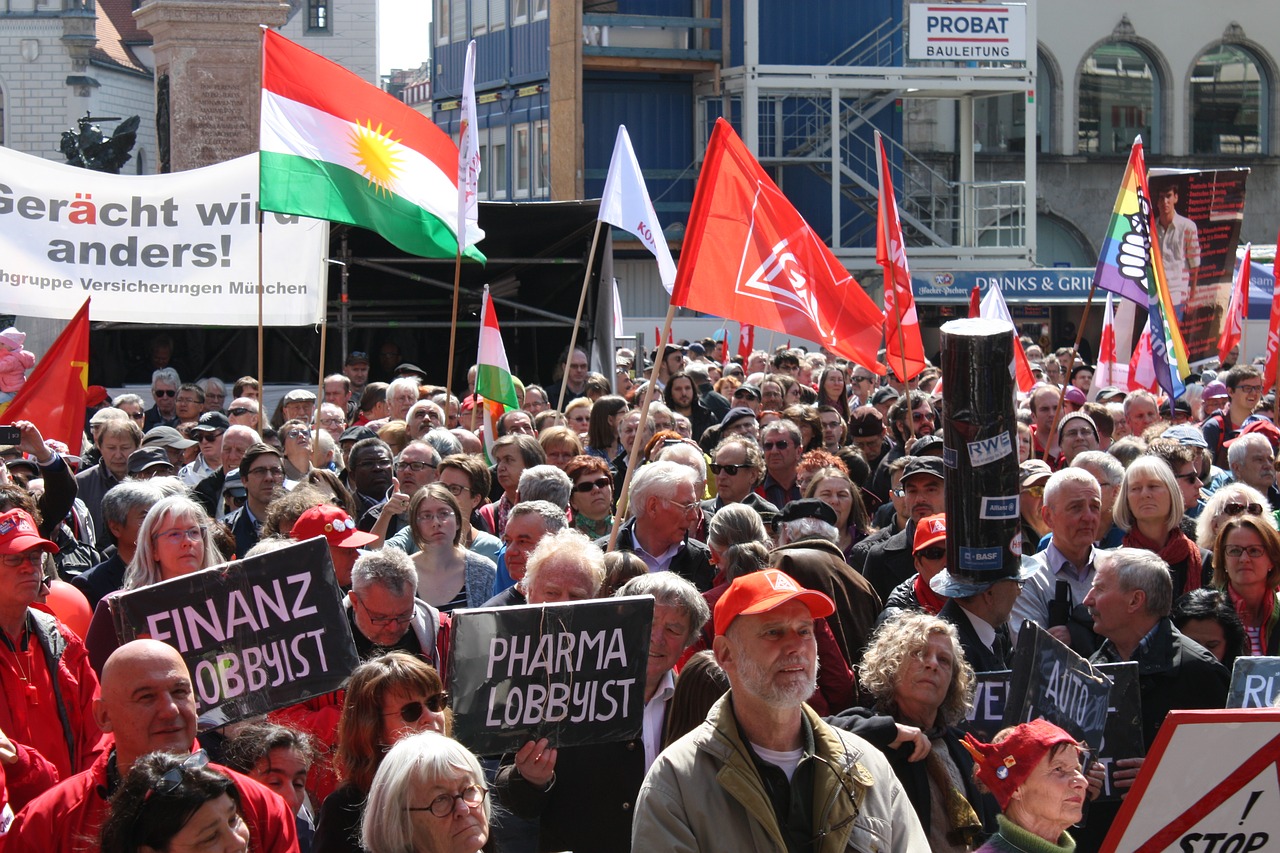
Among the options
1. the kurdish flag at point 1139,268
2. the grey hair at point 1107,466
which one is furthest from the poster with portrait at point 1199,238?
the grey hair at point 1107,466

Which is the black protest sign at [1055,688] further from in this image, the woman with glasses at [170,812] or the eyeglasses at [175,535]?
the eyeglasses at [175,535]

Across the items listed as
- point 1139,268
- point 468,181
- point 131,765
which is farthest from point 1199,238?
point 131,765

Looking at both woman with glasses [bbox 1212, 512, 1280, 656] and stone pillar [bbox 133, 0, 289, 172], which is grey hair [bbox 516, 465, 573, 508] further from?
stone pillar [bbox 133, 0, 289, 172]

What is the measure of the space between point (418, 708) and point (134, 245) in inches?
292

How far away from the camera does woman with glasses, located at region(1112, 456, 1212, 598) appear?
704 cm

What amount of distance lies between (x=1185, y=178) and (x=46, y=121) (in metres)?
55.5

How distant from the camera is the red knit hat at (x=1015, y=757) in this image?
169 inches

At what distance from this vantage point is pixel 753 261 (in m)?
8.52

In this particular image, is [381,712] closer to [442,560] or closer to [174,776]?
[174,776]

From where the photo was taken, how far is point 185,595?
5078mm

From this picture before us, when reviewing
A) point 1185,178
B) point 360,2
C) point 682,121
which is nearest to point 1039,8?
point 682,121

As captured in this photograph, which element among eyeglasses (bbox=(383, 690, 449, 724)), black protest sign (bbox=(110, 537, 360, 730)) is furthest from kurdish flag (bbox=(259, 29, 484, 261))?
eyeglasses (bbox=(383, 690, 449, 724))

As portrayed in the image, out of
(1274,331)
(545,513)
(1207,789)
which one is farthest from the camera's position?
(1274,331)

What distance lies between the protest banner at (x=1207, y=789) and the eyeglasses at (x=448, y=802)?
4.82ft
